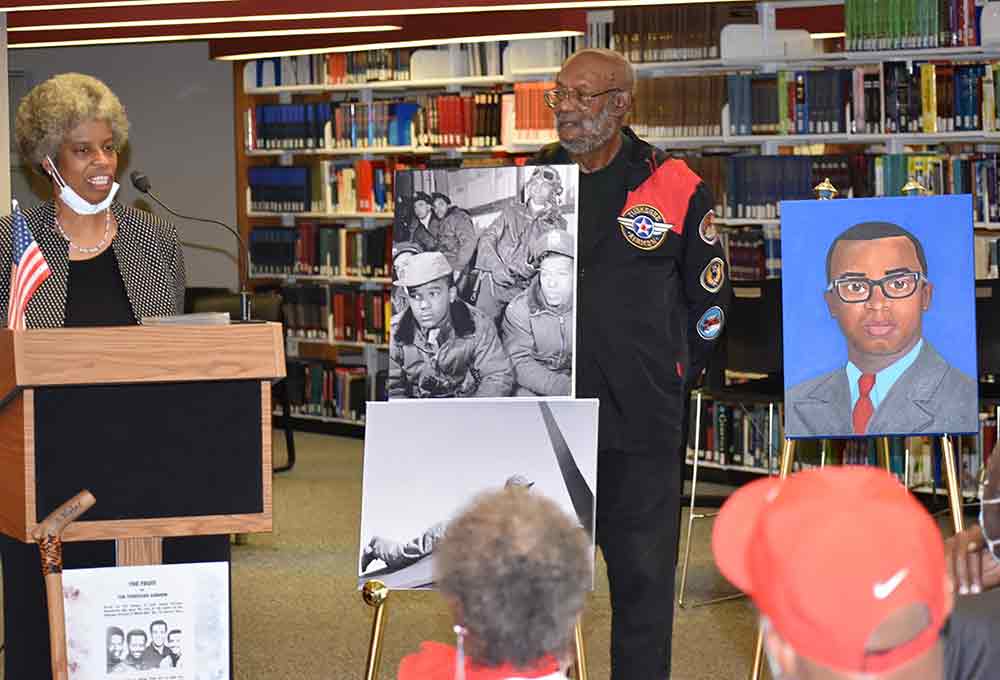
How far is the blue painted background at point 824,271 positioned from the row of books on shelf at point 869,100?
148 inches

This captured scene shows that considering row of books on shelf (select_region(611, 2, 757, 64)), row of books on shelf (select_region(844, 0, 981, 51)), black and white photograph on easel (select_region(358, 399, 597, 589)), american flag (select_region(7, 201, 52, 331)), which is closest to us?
american flag (select_region(7, 201, 52, 331))

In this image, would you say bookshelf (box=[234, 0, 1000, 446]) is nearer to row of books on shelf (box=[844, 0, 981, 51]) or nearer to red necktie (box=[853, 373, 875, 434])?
row of books on shelf (box=[844, 0, 981, 51])

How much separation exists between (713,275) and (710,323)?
0.46ft

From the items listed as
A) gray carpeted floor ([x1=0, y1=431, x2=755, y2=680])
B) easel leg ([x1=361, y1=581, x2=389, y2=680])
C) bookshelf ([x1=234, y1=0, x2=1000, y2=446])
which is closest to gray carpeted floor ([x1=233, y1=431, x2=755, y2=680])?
gray carpeted floor ([x1=0, y1=431, x2=755, y2=680])

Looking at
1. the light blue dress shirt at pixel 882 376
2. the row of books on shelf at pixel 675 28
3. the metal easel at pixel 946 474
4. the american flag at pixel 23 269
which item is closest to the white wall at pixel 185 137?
the row of books on shelf at pixel 675 28

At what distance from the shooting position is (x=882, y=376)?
3875 millimetres

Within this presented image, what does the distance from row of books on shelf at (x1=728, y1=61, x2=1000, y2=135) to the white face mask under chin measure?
5173 millimetres

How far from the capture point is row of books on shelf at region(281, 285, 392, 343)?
9.92m

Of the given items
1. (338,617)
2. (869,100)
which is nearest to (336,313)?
(869,100)

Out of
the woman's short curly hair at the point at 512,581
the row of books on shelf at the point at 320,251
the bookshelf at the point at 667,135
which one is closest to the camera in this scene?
the woman's short curly hair at the point at 512,581

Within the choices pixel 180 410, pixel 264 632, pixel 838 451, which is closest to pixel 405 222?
pixel 180 410

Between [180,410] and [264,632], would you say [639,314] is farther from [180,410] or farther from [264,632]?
[264,632]

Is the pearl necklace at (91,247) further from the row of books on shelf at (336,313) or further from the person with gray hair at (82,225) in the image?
the row of books on shelf at (336,313)

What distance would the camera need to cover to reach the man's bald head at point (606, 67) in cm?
348
